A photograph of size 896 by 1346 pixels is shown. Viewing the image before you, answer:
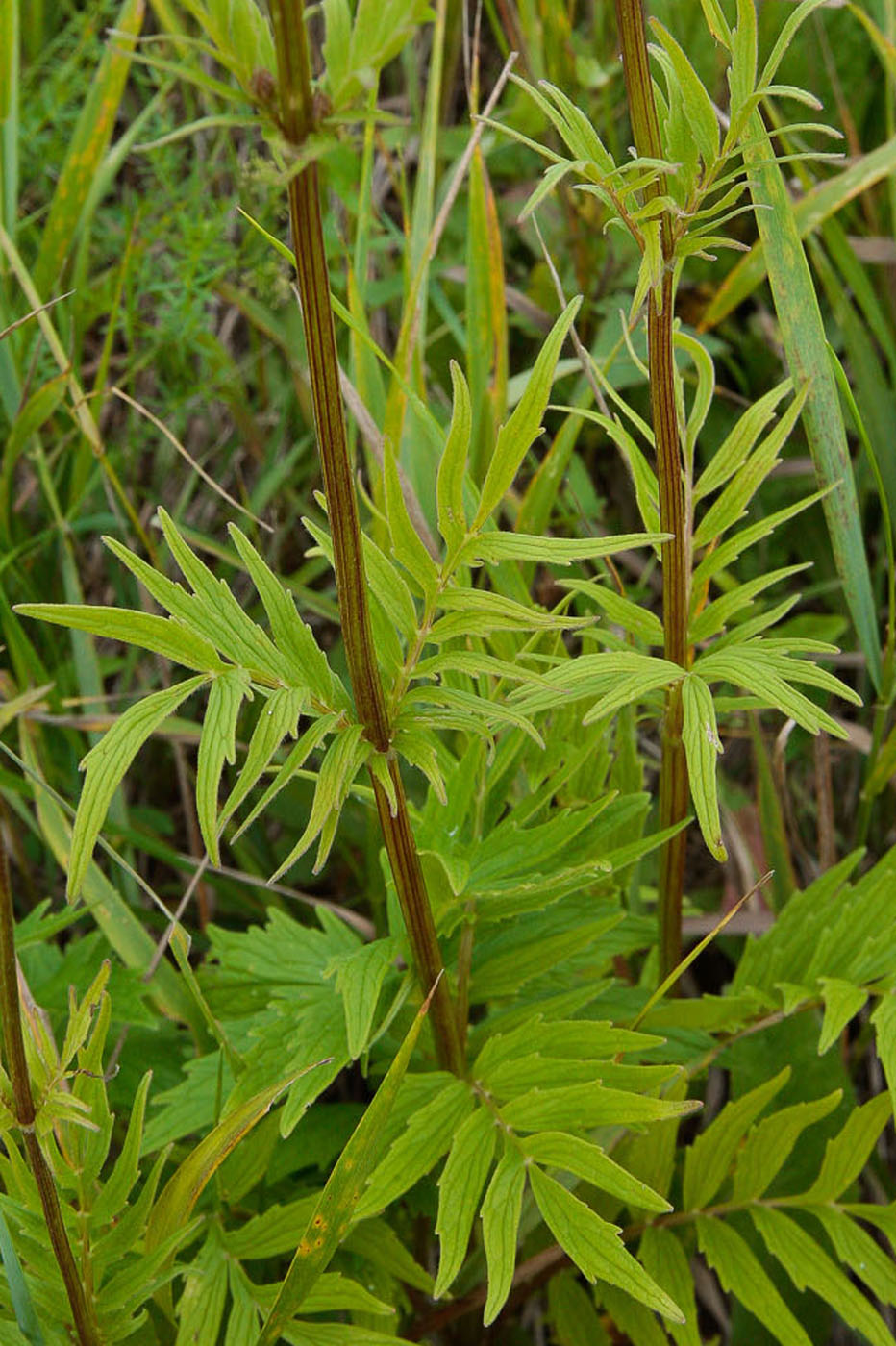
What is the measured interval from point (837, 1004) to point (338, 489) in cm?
50

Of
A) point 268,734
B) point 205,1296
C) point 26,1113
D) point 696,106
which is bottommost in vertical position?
point 205,1296

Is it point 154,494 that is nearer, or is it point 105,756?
point 105,756

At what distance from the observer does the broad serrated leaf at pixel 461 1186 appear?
76cm

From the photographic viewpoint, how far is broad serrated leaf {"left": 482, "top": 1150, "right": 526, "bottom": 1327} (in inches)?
29.5

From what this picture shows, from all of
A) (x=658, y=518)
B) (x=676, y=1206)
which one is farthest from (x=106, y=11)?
(x=676, y=1206)

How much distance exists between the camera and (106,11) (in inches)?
66.6

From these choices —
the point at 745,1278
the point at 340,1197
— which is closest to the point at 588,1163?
the point at 340,1197

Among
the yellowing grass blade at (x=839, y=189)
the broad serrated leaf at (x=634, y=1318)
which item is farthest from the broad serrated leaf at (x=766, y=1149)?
the yellowing grass blade at (x=839, y=189)

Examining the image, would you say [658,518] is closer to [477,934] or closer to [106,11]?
[477,934]

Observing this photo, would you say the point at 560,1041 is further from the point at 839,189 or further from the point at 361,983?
the point at 839,189

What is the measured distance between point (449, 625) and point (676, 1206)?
64 cm

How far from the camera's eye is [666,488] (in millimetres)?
814

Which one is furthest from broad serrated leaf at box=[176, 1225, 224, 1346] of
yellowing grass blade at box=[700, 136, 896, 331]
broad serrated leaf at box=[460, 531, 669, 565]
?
yellowing grass blade at box=[700, 136, 896, 331]

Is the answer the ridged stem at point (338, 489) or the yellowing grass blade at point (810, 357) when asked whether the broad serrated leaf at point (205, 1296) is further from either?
the yellowing grass blade at point (810, 357)
